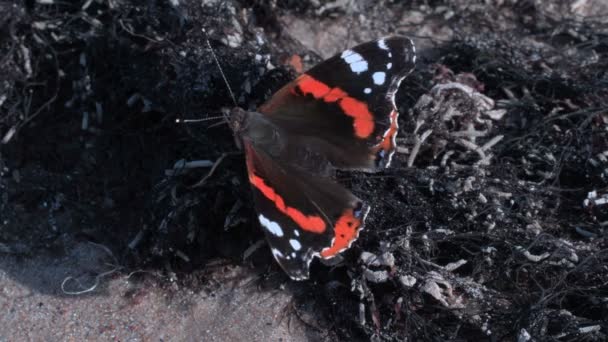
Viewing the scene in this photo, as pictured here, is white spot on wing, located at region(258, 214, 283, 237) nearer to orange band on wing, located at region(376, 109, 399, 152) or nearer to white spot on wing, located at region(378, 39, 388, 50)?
orange band on wing, located at region(376, 109, 399, 152)

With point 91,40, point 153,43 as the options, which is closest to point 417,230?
point 153,43

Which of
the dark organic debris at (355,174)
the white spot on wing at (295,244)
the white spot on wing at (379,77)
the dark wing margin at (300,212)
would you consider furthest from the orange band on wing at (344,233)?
the white spot on wing at (379,77)

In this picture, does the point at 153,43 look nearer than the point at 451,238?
No

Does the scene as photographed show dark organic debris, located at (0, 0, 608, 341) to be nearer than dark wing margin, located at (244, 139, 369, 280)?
No

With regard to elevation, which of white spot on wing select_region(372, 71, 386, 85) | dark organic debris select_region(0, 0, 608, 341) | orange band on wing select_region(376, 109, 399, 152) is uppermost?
white spot on wing select_region(372, 71, 386, 85)

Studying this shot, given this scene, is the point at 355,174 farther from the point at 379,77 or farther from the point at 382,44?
the point at 382,44

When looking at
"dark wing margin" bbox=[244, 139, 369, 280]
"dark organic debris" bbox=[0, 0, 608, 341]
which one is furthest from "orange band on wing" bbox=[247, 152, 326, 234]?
"dark organic debris" bbox=[0, 0, 608, 341]

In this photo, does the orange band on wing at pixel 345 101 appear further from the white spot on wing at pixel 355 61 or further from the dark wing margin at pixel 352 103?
the white spot on wing at pixel 355 61

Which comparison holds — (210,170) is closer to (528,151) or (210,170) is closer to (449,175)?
(449,175)
